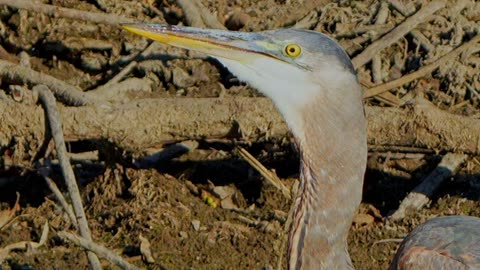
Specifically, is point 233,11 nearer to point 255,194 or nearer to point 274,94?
point 255,194

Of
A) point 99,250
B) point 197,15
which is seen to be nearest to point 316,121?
point 99,250

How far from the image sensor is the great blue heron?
4367 millimetres

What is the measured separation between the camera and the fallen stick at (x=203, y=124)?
19.3 ft

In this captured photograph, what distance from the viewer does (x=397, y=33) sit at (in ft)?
22.5

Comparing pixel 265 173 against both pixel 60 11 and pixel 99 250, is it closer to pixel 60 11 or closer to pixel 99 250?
pixel 99 250

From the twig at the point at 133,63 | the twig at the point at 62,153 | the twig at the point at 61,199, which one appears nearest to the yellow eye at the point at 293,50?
the twig at the point at 62,153

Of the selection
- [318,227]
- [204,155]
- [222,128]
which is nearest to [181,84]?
[204,155]

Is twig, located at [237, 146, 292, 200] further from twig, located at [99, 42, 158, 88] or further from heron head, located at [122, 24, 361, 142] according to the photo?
heron head, located at [122, 24, 361, 142]

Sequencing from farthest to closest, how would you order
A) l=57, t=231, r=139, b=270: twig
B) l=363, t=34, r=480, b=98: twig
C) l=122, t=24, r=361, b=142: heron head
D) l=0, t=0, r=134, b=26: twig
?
1. l=0, t=0, r=134, b=26: twig
2. l=363, t=34, r=480, b=98: twig
3. l=57, t=231, r=139, b=270: twig
4. l=122, t=24, r=361, b=142: heron head

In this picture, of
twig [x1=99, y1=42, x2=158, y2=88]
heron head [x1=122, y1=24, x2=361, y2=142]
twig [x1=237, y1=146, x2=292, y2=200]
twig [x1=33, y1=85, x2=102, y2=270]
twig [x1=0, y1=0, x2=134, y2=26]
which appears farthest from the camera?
twig [x1=99, y1=42, x2=158, y2=88]

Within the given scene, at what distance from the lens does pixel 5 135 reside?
231 inches

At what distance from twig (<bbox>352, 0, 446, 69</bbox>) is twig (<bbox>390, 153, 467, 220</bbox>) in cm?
76

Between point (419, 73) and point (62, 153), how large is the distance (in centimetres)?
203

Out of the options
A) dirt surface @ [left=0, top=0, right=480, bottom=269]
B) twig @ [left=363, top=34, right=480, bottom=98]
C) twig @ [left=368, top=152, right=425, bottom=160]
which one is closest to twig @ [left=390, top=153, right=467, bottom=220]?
dirt surface @ [left=0, top=0, right=480, bottom=269]
